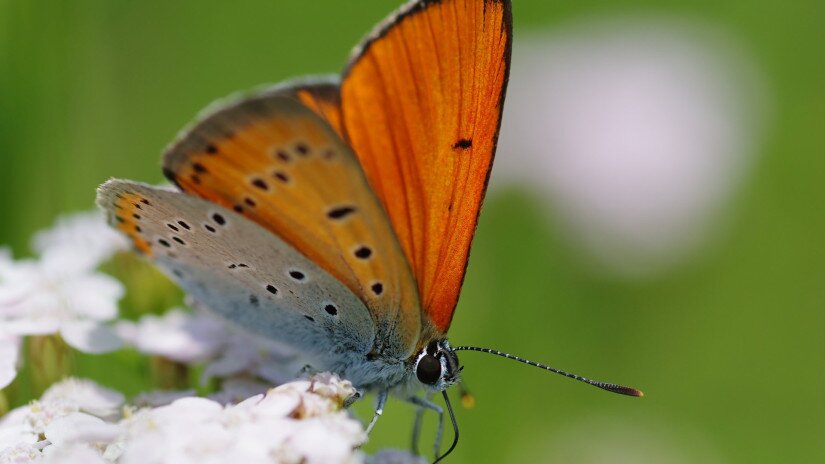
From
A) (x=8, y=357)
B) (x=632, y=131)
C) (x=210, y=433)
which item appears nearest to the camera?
(x=210, y=433)

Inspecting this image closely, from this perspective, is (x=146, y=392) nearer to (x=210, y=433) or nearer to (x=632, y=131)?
(x=210, y=433)

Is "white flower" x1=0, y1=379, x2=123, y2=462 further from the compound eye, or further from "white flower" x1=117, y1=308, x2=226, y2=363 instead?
the compound eye

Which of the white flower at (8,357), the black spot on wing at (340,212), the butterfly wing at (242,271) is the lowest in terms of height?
the white flower at (8,357)

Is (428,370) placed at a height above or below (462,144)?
below

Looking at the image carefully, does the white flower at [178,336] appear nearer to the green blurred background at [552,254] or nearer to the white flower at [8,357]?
the green blurred background at [552,254]

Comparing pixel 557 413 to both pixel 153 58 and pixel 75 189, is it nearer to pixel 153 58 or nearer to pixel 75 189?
pixel 75 189

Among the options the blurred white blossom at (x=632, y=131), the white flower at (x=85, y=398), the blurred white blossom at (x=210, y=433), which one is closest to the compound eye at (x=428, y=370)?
the blurred white blossom at (x=210, y=433)

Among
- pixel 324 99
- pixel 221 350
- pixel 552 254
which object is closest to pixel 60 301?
pixel 221 350
